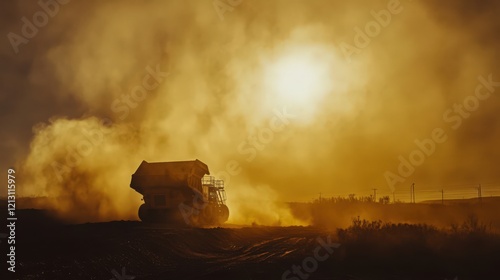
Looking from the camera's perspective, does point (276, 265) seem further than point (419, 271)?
Yes

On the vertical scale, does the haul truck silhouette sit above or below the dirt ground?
above

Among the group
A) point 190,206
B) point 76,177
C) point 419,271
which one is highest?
point 76,177

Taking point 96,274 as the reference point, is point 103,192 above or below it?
above

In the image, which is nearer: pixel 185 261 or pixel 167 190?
pixel 185 261

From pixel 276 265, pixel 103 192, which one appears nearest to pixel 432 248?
pixel 276 265

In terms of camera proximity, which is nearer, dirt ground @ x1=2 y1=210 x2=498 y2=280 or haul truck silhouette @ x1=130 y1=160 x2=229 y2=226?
dirt ground @ x1=2 y1=210 x2=498 y2=280

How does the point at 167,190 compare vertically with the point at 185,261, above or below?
above

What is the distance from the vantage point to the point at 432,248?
74.2 ft

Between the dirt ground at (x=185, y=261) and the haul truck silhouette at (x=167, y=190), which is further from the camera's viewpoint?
the haul truck silhouette at (x=167, y=190)

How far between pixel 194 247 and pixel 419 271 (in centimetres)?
1314

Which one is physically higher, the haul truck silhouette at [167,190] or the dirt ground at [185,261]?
the haul truck silhouette at [167,190]

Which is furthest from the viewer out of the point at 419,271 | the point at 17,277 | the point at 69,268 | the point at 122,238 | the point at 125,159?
the point at 125,159

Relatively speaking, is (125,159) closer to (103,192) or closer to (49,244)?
(103,192)

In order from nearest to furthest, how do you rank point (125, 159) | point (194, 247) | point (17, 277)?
point (17, 277), point (194, 247), point (125, 159)
